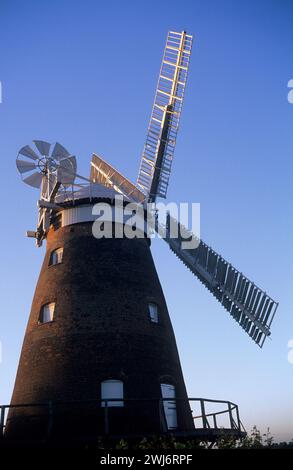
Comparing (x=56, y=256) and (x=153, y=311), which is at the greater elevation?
(x=56, y=256)

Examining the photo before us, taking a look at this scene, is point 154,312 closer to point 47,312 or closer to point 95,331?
point 95,331

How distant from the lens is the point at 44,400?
1545 cm

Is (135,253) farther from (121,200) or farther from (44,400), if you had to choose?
(44,400)

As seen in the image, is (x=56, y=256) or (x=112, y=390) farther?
(x=56, y=256)

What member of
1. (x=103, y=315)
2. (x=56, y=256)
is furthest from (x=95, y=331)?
(x=56, y=256)

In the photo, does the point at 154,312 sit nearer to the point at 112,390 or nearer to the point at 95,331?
the point at 95,331

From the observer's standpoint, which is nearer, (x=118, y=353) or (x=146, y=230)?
(x=118, y=353)

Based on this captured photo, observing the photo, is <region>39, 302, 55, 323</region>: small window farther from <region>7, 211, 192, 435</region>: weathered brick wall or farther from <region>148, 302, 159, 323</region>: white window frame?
<region>148, 302, 159, 323</region>: white window frame

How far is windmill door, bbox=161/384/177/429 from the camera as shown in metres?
16.3

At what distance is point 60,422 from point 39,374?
A: 1.99m

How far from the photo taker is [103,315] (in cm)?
1670

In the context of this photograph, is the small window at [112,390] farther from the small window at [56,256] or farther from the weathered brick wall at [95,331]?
the small window at [56,256]

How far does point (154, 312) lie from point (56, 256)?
179 inches
